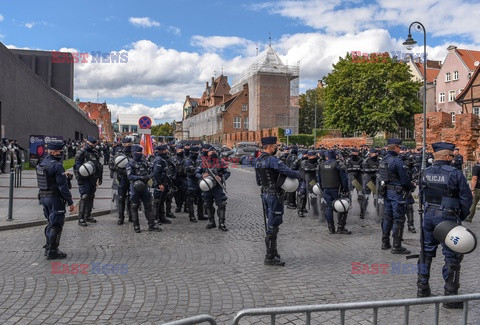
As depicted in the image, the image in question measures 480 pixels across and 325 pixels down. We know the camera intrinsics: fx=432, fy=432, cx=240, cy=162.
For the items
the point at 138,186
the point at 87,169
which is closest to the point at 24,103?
the point at 87,169

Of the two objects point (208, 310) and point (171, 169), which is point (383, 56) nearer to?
point (171, 169)

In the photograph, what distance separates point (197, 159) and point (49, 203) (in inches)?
182

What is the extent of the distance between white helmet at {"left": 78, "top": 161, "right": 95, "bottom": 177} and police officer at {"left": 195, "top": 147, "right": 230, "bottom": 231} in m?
2.38

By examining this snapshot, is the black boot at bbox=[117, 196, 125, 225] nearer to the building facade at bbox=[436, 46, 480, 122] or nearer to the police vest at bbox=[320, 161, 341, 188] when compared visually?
the police vest at bbox=[320, 161, 341, 188]

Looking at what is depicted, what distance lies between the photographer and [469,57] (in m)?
52.6

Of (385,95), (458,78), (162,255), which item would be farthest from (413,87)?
(162,255)

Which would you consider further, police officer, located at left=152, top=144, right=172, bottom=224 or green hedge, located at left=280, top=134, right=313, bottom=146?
green hedge, located at left=280, top=134, right=313, bottom=146

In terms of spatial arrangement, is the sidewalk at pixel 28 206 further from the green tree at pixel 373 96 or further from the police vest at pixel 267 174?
the green tree at pixel 373 96

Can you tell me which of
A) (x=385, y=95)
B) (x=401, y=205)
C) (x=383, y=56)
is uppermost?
(x=383, y=56)

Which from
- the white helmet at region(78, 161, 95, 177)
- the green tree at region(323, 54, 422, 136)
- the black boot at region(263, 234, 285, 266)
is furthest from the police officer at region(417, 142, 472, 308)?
the green tree at region(323, 54, 422, 136)

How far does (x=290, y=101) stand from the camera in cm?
6581

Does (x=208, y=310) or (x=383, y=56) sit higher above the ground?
(x=383, y=56)

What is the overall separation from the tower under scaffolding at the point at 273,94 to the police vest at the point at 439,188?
5828cm

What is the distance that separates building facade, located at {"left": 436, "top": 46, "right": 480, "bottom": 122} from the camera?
51.2m
